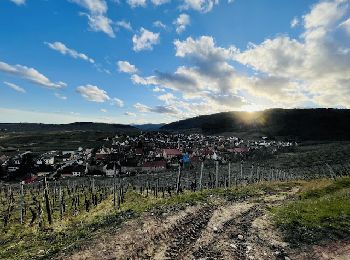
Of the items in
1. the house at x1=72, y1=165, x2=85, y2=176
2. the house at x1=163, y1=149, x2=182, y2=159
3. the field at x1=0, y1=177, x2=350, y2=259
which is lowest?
the house at x1=72, y1=165, x2=85, y2=176

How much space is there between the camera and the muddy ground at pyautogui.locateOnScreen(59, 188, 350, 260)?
19.1m

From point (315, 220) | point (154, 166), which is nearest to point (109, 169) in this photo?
point (154, 166)

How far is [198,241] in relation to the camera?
21.1m

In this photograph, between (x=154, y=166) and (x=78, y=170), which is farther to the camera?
(x=154, y=166)

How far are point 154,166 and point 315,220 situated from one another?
430 feet

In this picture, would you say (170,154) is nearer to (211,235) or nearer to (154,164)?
(154,164)

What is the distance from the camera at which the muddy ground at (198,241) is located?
19.1 metres

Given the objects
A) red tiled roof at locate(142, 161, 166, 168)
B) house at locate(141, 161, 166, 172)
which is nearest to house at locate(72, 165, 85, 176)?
house at locate(141, 161, 166, 172)

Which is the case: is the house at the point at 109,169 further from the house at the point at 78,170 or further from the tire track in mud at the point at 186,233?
the tire track in mud at the point at 186,233

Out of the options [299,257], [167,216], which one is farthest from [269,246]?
[167,216]

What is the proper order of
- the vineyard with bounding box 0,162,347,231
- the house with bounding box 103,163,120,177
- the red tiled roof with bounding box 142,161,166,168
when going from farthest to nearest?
the red tiled roof with bounding box 142,161,166,168
the house with bounding box 103,163,120,177
the vineyard with bounding box 0,162,347,231

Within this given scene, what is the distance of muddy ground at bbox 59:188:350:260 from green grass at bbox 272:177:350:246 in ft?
3.10

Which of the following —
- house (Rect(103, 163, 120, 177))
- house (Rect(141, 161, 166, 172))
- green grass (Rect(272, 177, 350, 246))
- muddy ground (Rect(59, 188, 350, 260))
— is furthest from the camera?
house (Rect(141, 161, 166, 172))

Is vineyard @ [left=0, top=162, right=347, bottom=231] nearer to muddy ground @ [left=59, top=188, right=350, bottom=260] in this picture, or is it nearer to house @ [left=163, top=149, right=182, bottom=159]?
muddy ground @ [left=59, top=188, right=350, bottom=260]
